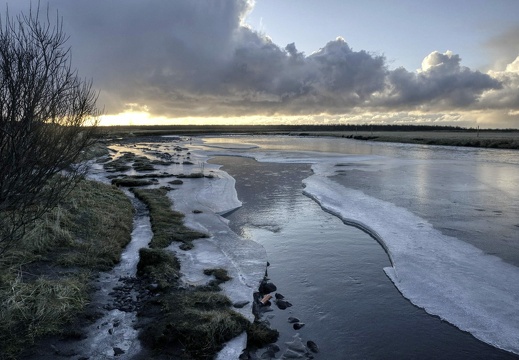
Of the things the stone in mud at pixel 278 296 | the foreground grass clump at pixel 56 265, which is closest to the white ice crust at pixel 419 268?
the stone in mud at pixel 278 296

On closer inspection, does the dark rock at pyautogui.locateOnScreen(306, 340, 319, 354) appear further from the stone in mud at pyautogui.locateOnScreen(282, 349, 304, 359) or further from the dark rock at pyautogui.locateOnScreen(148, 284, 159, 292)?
the dark rock at pyautogui.locateOnScreen(148, 284, 159, 292)

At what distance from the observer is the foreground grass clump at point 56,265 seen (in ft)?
23.9

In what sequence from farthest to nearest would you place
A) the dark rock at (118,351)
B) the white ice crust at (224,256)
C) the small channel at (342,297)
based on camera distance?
the white ice crust at (224,256) → the small channel at (342,297) → the dark rock at (118,351)

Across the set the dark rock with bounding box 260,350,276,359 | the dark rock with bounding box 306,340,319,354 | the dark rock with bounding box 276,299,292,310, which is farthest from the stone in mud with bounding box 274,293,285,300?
the dark rock with bounding box 260,350,276,359

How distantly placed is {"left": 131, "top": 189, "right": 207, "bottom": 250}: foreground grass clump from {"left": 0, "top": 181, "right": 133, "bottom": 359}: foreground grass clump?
3.60ft

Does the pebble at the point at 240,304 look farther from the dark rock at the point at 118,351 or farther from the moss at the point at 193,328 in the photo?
the dark rock at the point at 118,351

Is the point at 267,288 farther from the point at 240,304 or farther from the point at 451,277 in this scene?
the point at 451,277

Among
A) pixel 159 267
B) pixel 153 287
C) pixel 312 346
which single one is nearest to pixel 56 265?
pixel 159 267

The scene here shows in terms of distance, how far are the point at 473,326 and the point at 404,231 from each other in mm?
6814

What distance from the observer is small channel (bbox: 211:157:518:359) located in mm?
7504

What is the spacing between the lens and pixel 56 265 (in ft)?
33.8

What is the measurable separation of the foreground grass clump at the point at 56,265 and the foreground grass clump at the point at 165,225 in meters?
1.10

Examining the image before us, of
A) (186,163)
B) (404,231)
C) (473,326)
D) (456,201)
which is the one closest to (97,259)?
(473,326)

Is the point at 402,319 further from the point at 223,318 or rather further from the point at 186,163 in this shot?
the point at 186,163
